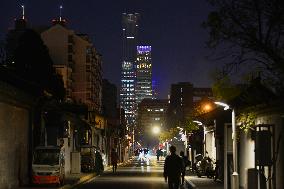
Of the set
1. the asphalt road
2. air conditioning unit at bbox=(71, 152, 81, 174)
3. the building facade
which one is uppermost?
the building facade

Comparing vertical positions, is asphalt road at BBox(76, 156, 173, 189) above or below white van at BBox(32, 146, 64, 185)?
below

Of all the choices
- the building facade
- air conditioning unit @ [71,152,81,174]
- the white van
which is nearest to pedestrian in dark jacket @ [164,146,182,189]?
the white van

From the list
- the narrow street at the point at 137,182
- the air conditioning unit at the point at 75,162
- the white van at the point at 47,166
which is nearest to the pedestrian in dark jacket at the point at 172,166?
the narrow street at the point at 137,182

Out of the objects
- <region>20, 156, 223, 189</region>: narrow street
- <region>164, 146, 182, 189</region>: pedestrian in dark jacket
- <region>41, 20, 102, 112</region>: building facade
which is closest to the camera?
<region>164, 146, 182, 189</region>: pedestrian in dark jacket

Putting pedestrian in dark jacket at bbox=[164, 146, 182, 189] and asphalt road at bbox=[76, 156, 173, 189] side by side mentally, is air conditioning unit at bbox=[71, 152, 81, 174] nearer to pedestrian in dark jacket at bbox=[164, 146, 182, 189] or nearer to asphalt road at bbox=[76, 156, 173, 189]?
asphalt road at bbox=[76, 156, 173, 189]

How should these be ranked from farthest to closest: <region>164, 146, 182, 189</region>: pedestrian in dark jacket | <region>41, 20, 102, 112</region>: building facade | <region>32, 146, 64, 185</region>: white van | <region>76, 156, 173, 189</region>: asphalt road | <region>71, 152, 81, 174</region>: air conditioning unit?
<region>41, 20, 102, 112</region>: building facade
<region>71, 152, 81, 174</region>: air conditioning unit
<region>76, 156, 173, 189</region>: asphalt road
<region>32, 146, 64, 185</region>: white van
<region>164, 146, 182, 189</region>: pedestrian in dark jacket

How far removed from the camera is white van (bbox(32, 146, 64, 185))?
38.5 metres

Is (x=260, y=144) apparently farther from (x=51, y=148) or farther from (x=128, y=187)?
(x=51, y=148)

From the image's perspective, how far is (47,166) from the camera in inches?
1535

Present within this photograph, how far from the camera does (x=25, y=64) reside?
8350cm

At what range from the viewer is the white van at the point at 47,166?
38469 millimetres

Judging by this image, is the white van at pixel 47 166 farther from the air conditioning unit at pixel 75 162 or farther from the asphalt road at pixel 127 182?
the air conditioning unit at pixel 75 162

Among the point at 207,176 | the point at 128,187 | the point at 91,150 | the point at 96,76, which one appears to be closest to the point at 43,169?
the point at 128,187

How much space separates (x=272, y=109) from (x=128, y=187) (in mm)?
14696
